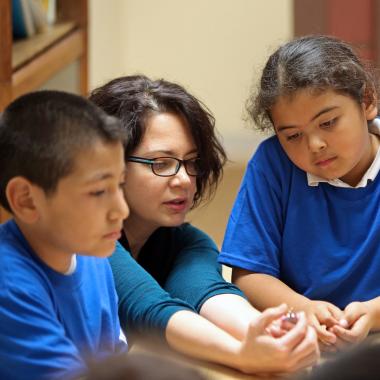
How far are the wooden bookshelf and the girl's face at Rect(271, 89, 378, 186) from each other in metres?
1.30

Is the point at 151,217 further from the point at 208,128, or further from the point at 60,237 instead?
the point at 60,237

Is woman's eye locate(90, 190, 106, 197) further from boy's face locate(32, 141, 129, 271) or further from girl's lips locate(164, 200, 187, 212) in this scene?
girl's lips locate(164, 200, 187, 212)

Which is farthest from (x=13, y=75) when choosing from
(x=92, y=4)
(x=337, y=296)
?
(x=337, y=296)

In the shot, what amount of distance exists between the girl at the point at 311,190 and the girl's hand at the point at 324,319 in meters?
0.03

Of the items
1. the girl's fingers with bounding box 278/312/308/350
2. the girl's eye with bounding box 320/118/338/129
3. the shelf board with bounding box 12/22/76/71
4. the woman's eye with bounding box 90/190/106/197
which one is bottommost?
the shelf board with bounding box 12/22/76/71

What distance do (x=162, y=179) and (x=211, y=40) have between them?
2278 millimetres

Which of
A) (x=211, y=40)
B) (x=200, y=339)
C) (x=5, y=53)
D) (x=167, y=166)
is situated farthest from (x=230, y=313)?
(x=211, y=40)

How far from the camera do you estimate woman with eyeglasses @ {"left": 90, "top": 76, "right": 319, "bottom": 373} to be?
3.81 feet

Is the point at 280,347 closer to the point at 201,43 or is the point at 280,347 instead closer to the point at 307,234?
the point at 307,234

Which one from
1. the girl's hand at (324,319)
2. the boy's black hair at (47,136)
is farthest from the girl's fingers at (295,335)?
the boy's black hair at (47,136)

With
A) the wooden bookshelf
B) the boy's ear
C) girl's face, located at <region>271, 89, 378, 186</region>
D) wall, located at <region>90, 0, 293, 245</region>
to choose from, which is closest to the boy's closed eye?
girl's face, located at <region>271, 89, 378, 186</region>

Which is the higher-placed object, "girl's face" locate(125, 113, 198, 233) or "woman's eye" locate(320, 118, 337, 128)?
"woman's eye" locate(320, 118, 337, 128)

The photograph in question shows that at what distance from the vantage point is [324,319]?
4.05 feet

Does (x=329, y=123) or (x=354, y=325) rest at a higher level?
(x=329, y=123)
